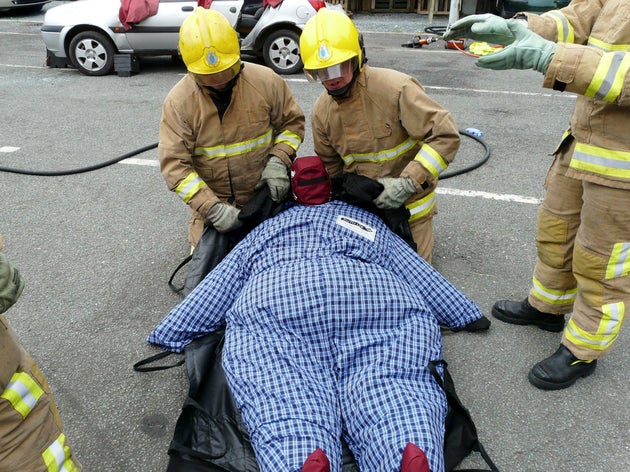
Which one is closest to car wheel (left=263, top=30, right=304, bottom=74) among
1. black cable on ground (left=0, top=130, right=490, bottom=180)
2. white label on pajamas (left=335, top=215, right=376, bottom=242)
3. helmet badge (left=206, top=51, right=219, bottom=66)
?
black cable on ground (left=0, top=130, right=490, bottom=180)

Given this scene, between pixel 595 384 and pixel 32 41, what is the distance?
40.6 feet

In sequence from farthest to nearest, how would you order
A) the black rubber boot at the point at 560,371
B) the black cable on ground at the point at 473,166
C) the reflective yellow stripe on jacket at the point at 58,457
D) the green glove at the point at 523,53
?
the black cable on ground at the point at 473,166 < the black rubber boot at the point at 560,371 < the green glove at the point at 523,53 < the reflective yellow stripe on jacket at the point at 58,457

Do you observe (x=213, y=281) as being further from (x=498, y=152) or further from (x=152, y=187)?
(x=498, y=152)

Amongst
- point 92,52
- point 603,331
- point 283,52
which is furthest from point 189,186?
point 92,52

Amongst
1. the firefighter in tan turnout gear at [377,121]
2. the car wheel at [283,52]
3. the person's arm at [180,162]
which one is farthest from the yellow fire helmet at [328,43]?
the car wheel at [283,52]

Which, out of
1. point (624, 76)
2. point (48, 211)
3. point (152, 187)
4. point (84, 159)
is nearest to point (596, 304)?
point (624, 76)

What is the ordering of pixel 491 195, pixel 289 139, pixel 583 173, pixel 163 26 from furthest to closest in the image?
1. pixel 163 26
2. pixel 491 195
3. pixel 289 139
4. pixel 583 173

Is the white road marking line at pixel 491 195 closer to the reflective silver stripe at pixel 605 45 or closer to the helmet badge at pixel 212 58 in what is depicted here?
the reflective silver stripe at pixel 605 45

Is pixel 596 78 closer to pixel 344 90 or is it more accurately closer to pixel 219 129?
pixel 344 90

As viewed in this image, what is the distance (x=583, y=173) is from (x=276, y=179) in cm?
163

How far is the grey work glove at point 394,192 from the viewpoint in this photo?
2980 millimetres

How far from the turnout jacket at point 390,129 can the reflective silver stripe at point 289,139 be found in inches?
10.5

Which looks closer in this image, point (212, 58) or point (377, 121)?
point (212, 58)

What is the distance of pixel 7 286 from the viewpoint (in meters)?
1.57
